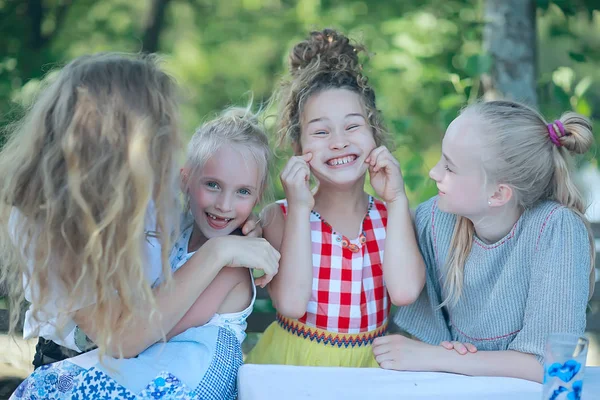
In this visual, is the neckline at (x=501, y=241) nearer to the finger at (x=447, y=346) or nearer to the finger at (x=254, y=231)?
the finger at (x=447, y=346)

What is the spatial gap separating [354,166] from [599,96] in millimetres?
5421

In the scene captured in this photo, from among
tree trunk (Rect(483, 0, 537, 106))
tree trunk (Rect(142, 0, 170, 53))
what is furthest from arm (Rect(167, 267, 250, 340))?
tree trunk (Rect(142, 0, 170, 53))

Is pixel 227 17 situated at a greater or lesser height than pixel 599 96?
greater

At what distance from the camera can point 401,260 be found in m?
2.04

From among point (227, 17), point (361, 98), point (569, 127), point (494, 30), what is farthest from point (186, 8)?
point (569, 127)

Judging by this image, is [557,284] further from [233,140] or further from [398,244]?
[233,140]

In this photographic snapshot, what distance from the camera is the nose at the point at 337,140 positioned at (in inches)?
82.1

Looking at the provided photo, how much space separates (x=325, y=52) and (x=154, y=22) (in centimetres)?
414

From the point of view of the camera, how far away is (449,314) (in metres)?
2.10

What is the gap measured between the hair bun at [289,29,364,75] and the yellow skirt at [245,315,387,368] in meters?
0.82

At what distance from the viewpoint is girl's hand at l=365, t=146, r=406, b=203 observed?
208cm

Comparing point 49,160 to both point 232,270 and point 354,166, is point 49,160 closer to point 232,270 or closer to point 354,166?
point 232,270

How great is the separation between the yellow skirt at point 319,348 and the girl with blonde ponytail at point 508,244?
9.1 inches

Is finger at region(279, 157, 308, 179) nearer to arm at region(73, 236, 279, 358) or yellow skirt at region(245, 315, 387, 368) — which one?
arm at region(73, 236, 279, 358)
